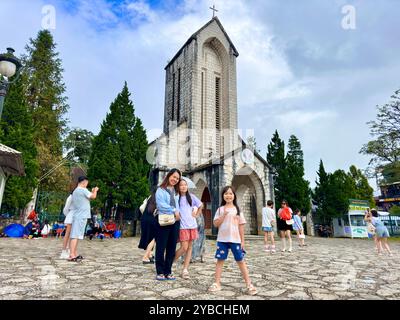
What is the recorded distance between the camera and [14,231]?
13352 millimetres

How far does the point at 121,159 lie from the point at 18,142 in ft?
19.0

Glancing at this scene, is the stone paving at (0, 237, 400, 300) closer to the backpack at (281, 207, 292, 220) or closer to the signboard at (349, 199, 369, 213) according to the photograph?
the backpack at (281, 207, 292, 220)

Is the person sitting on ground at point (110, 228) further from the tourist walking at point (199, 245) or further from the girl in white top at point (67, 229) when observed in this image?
the tourist walking at point (199, 245)

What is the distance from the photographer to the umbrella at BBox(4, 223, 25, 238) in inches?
522

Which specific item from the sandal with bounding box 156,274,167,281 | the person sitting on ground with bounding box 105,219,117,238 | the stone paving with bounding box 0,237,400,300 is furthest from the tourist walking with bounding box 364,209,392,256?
the person sitting on ground with bounding box 105,219,117,238

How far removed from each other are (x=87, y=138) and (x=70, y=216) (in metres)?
34.7

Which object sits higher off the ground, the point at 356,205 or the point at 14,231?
the point at 356,205

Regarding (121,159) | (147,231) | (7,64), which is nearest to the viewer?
(147,231)

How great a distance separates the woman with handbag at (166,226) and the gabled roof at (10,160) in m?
8.55

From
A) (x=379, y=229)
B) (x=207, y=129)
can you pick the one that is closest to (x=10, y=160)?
(x=207, y=129)

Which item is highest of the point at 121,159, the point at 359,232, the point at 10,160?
the point at 121,159

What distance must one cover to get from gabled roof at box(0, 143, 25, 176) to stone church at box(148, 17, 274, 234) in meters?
8.27

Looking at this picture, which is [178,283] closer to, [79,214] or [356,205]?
[79,214]

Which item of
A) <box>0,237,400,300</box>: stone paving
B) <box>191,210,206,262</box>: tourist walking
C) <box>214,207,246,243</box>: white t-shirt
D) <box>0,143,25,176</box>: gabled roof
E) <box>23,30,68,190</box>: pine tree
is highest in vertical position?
<box>23,30,68,190</box>: pine tree
